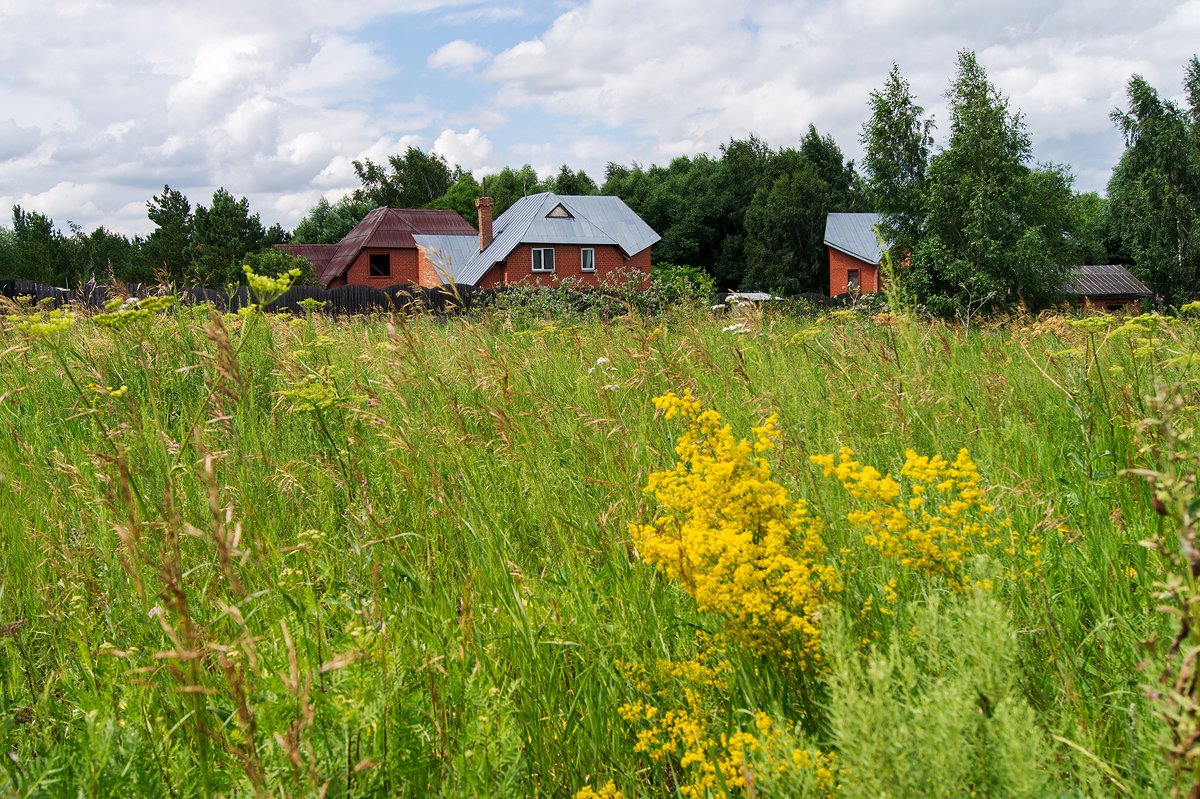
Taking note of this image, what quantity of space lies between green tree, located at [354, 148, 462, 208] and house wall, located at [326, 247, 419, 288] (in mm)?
22615

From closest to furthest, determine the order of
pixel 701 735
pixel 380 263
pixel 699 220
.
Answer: pixel 701 735 → pixel 380 263 → pixel 699 220

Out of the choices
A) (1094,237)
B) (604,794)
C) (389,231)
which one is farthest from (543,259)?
(1094,237)

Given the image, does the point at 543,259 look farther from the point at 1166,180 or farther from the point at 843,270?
the point at 1166,180

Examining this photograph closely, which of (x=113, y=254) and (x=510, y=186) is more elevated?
(x=510, y=186)

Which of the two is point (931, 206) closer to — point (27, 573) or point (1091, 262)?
point (27, 573)

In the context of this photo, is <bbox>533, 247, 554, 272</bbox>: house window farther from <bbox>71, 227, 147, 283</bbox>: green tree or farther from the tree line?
<bbox>71, 227, 147, 283</bbox>: green tree

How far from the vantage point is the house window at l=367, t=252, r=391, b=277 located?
53.5 m

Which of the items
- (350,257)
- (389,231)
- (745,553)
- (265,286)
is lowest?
(745,553)

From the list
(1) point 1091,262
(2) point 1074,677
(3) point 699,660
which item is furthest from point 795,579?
(1) point 1091,262

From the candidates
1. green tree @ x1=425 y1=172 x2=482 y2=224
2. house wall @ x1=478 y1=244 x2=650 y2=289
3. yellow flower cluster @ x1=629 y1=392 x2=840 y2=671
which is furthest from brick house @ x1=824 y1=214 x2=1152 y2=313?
yellow flower cluster @ x1=629 y1=392 x2=840 y2=671

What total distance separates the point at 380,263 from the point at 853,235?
3365 cm

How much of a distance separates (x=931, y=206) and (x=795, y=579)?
3210 centimetres

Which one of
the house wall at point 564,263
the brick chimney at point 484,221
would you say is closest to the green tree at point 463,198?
the brick chimney at point 484,221

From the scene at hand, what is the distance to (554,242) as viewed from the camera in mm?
42562
